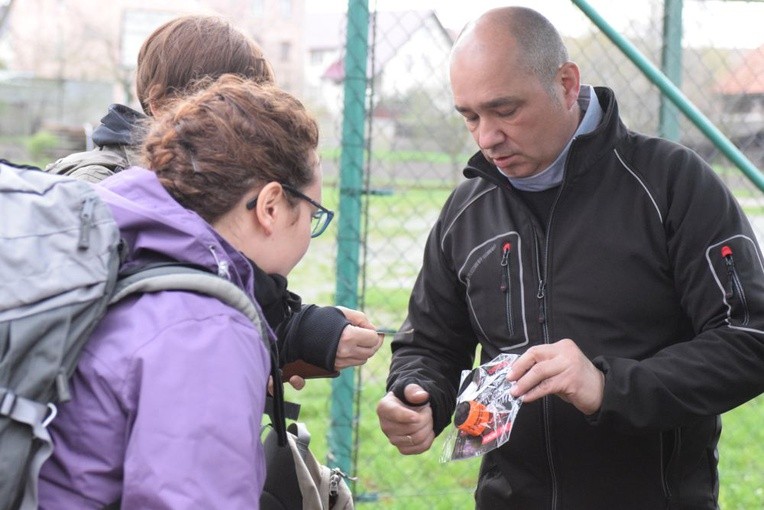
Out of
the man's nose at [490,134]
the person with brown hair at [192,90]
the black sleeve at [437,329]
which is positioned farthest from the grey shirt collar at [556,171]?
the person with brown hair at [192,90]

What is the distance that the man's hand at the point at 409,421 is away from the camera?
8.64ft

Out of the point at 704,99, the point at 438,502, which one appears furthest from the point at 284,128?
the point at 704,99

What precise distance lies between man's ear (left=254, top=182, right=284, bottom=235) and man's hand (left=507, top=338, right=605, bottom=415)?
0.76 m

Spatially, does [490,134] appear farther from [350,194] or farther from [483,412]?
[350,194]

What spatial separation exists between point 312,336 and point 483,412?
18.3 inches

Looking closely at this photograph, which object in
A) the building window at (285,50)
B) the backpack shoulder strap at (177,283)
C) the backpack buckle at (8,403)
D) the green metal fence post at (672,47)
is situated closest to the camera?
the backpack buckle at (8,403)

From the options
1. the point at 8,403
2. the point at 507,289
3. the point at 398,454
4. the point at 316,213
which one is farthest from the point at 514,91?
the point at 398,454

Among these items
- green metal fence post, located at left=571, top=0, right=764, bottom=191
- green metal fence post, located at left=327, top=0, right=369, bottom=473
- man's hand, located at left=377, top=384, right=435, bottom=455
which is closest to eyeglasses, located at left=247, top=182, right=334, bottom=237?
man's hand, located at left=377, top=384, right=435, bottom=455

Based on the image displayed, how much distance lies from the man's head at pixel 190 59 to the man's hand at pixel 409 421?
0.89m

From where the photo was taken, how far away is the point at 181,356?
1.56 m

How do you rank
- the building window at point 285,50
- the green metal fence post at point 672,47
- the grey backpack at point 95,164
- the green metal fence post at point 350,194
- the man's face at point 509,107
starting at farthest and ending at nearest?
the building window at point 285,50, the green metal fence post at point 672,47, the green metal fence post at point 350,194, the man's face at point 509,107, the grey backpack at point 95,164

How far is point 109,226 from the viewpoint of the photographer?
160cm

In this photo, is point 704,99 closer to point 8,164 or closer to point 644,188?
point 644,188

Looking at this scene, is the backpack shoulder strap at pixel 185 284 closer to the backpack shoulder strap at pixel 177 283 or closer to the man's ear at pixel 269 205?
the backpack shoulder strap at pixel 177 283
